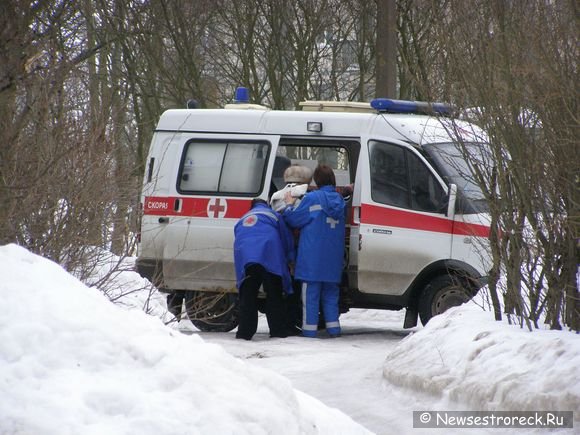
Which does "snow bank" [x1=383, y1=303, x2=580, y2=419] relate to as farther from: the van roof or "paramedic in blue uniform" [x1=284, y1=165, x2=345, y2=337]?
the van roof

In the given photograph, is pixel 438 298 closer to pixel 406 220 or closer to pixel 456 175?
pixel 406 220

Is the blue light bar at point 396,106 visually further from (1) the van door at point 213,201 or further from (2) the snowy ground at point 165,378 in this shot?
(2) the snowy ground at point 165,378

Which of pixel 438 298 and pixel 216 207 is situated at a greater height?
pixel 216 207

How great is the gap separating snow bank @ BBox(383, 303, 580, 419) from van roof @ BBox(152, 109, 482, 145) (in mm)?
3087

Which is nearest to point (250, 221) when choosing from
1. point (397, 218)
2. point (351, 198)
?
point (351, 198)

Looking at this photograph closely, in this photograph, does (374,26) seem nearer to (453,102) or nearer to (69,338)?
(453,102)

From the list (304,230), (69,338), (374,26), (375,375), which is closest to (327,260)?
(304,230)

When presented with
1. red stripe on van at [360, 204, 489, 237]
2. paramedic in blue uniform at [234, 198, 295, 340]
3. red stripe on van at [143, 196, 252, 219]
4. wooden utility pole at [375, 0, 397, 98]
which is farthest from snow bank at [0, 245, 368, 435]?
wooden utility pole at [375, 0, 397, 98]

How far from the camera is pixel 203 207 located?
11359 mm

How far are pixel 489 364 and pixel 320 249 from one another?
14.2ft

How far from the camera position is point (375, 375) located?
324 inches

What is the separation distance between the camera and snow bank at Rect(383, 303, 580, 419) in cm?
586

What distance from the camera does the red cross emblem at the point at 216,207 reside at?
11320 millimetres

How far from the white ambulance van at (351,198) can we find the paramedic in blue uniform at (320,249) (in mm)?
243
